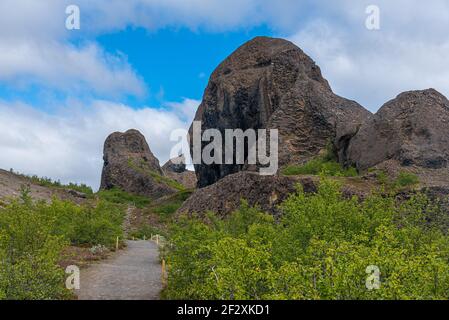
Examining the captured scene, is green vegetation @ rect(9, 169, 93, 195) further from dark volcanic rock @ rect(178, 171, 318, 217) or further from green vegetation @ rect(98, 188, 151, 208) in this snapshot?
dark volcanic rock @ rect(178, 171, 318, 217)

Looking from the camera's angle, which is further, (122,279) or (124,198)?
(124,198)

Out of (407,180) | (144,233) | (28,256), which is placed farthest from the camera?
(144,233)

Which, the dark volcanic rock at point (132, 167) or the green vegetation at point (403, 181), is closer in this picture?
the green vegetation at point (403, 181)

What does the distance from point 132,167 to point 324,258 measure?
9662 cm

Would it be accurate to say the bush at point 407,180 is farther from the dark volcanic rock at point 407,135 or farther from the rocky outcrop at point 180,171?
the rocky outcrop at point 180,171

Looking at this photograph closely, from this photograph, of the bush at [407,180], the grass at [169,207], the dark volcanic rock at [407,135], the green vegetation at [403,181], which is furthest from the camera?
the grass at [169,207]

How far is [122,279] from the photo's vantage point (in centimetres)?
2462

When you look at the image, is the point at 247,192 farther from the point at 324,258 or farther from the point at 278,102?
the point at 278,102

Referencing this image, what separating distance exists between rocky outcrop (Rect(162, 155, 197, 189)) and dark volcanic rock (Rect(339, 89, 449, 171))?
11348 cm

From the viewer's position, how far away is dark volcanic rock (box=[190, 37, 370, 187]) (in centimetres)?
5228

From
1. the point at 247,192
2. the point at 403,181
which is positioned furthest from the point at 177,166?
the point at 403,181

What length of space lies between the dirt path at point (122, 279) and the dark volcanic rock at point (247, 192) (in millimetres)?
7100

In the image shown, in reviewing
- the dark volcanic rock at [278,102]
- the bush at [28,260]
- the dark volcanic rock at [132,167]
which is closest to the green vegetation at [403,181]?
the dark volcanic rock at [278,102]

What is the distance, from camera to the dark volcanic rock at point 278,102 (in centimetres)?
5228
